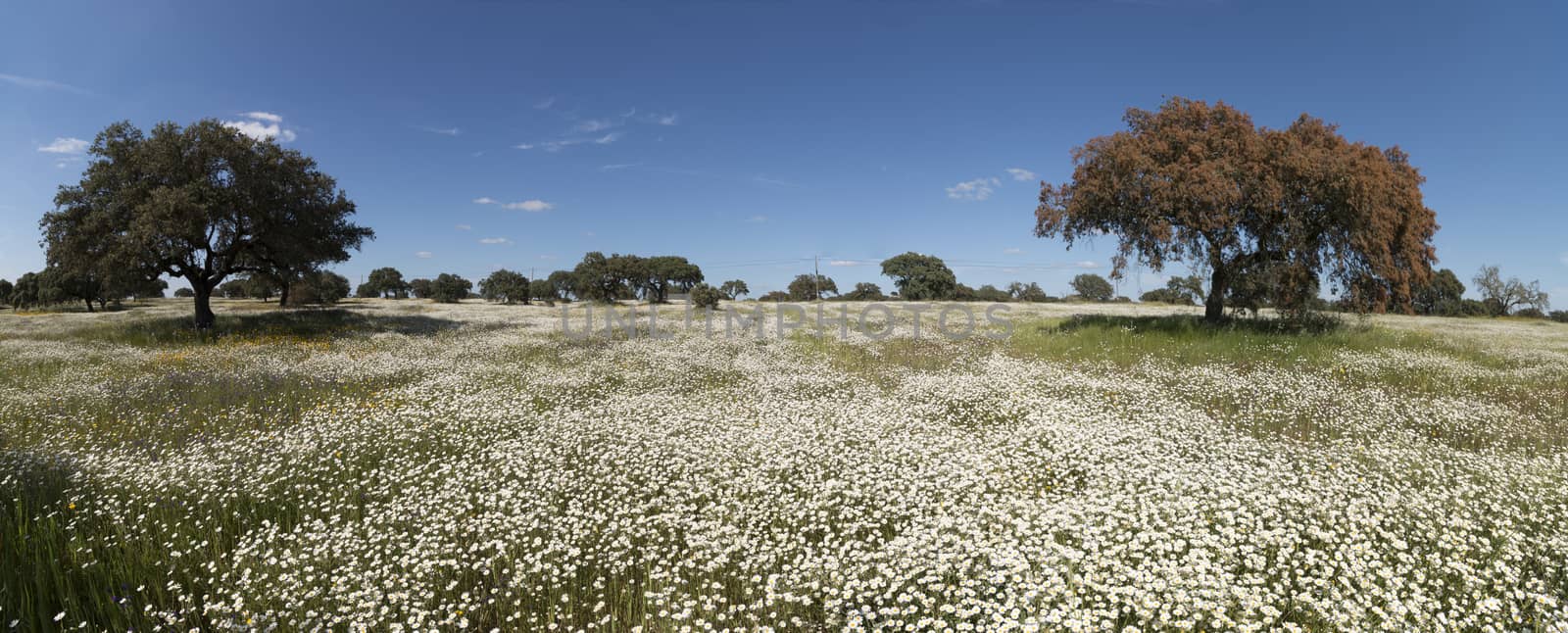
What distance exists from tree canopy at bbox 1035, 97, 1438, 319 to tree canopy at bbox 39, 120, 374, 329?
3479 centimetres

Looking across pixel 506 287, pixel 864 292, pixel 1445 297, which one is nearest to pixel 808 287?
pixel 864 292

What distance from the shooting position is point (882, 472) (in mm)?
7418

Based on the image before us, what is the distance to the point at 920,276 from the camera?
10831 centimetres

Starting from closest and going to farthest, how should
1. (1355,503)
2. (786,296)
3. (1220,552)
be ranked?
(1220,552), (1355,503), (786,296)

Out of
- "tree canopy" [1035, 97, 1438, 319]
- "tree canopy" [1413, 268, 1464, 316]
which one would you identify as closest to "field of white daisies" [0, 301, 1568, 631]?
"tree canopy" [1035, 97, 1438, 319]

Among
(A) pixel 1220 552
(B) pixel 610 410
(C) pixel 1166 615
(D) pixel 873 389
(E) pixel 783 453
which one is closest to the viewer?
(C) pixel 1166 615

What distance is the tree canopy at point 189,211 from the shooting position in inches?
955

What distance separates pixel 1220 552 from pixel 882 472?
3411 millimetres

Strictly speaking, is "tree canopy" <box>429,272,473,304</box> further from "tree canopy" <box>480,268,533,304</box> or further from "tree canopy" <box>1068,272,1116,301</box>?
"tree canopy" <box>1068,272,1116,301</box>

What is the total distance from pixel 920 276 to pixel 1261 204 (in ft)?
289

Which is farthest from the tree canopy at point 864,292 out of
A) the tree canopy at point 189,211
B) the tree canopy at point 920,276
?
the tree canopy at point 189,211

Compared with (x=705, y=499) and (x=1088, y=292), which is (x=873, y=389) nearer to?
(x=705, y=499)

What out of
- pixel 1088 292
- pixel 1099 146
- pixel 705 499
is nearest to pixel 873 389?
pixel 705 499

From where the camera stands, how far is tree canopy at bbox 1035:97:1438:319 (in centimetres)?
2070
